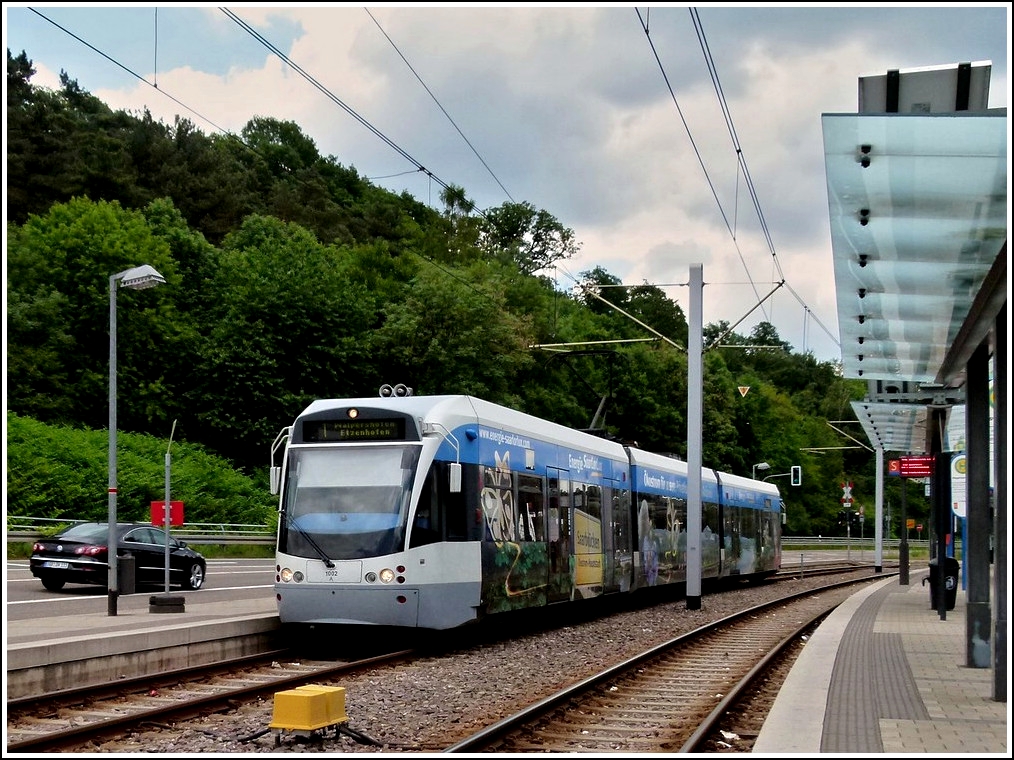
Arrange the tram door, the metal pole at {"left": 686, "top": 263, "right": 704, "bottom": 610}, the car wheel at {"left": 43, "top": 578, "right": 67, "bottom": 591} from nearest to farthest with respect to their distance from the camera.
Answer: the tram door, the car wheel at {"left": 43, "top": 578, "right": 67, "bottom": 591}, the metal pole at {"left": 686, "top": 263, "right": 704, "bottom": 610}

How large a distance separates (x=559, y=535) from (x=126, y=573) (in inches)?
270

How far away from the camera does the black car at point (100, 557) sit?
2522 cm

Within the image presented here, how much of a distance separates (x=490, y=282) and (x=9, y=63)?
27446 millimetres

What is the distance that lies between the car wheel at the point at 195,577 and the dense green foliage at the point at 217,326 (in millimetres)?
13649

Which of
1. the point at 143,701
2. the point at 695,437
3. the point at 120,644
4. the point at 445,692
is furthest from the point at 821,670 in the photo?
the point at 695,437

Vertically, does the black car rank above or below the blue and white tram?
below

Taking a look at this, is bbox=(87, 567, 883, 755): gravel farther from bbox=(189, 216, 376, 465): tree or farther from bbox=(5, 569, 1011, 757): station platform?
bbox=(189, 216, 376, 465): tree

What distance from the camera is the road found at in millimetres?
21047

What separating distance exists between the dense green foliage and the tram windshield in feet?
72.4

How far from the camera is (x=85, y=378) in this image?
53.9m

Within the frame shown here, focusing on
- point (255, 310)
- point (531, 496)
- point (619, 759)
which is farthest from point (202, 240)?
point (619, 759)

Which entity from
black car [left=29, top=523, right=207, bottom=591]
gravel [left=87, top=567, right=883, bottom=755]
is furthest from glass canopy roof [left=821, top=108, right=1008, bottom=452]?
black car [left=29, top=523, right=207, bottom=591]

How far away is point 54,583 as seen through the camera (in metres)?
25.5

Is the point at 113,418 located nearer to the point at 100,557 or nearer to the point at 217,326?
the point at 100,557
